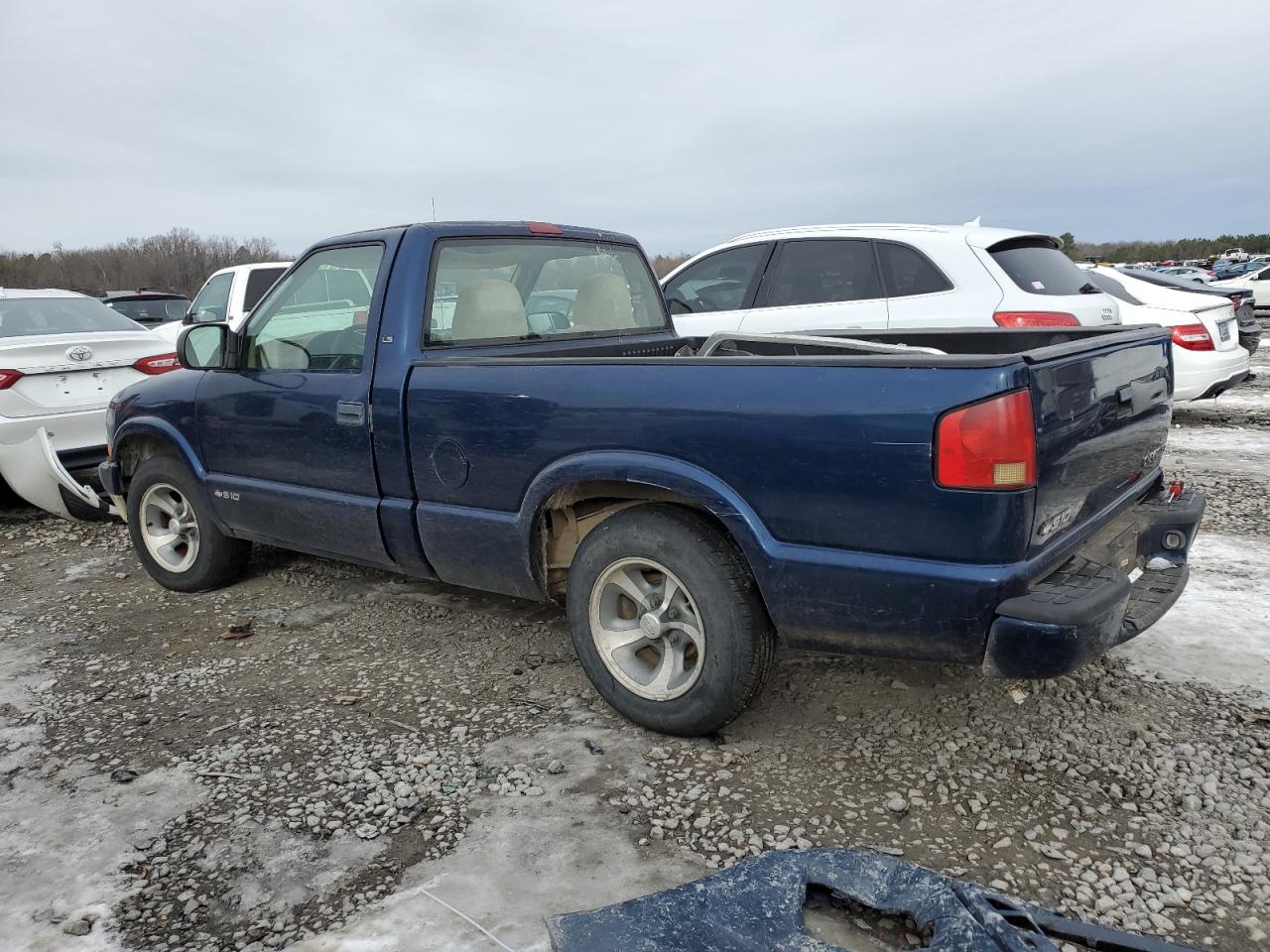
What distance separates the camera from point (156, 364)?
6.68 m

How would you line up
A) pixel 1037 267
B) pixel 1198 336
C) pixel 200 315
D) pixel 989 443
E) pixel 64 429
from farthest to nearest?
pixel 200 315 → pixel 1198 336 → pixel 1037 267 → pixel 64 429 → pixel 989 443

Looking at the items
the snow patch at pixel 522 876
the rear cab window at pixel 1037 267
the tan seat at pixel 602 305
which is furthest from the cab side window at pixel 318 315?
the rear cab window at pixel 1037 267

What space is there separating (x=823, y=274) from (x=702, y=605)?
169 inches

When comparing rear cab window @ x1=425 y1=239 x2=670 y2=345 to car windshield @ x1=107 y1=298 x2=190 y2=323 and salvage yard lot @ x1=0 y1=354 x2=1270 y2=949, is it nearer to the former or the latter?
salvage yard lot @ x1=0 y1=354 x2=1270 y2=949

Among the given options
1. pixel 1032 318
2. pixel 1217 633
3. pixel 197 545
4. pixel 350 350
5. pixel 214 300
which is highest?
pixel 214 300

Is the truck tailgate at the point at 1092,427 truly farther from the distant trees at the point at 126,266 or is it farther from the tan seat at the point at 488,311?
the distant trees at the point at 126,266

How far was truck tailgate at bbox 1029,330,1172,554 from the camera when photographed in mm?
2537

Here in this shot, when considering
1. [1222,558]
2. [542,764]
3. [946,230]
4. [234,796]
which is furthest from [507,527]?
[946,230]

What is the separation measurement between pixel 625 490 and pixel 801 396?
77cm

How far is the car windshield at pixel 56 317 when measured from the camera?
6676 mm

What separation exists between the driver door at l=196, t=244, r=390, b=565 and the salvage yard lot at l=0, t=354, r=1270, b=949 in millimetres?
562

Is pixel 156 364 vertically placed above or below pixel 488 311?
below

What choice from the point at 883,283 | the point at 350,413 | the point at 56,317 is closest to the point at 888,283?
the point at 883,283

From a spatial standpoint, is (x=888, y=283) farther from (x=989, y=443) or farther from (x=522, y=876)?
(x=522, y=876)
